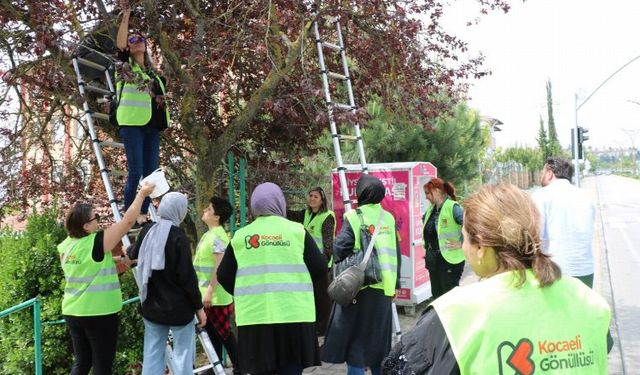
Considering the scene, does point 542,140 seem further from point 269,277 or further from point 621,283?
point 269,277

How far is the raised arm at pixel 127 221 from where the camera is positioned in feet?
13.5

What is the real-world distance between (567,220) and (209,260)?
10.4ft

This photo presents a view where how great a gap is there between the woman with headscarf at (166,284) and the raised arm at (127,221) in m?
0.16

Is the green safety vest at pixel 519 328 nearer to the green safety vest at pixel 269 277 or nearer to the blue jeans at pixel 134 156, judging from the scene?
the green safety vest at pixel 269 277

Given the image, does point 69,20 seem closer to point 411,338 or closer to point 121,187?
point 121,187

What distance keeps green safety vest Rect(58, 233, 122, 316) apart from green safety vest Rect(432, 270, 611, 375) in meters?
3.32

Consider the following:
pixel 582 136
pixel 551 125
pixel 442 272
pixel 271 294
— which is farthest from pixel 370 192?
pixel 551 125

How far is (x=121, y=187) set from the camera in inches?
286

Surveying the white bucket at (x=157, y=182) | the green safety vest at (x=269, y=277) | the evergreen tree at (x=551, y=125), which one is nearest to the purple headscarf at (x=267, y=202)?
the green safety vest at (x=269, y=277)

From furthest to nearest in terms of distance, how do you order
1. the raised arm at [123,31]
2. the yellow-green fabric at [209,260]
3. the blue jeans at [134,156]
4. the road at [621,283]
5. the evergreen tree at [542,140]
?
the evergreen tree at [542,140] < the road at [621,283] < the yellow-green fabric at [209,260] < the blue jeans at [134,156] < the raised arm at [123,31]

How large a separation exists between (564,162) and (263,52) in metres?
2.91

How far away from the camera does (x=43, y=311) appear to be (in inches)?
210

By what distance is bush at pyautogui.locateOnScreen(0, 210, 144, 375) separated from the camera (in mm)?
5312

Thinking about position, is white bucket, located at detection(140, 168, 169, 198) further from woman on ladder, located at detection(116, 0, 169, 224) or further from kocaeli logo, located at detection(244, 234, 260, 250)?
kocaeli logo, located at detection(244, 234, 260, 250)
